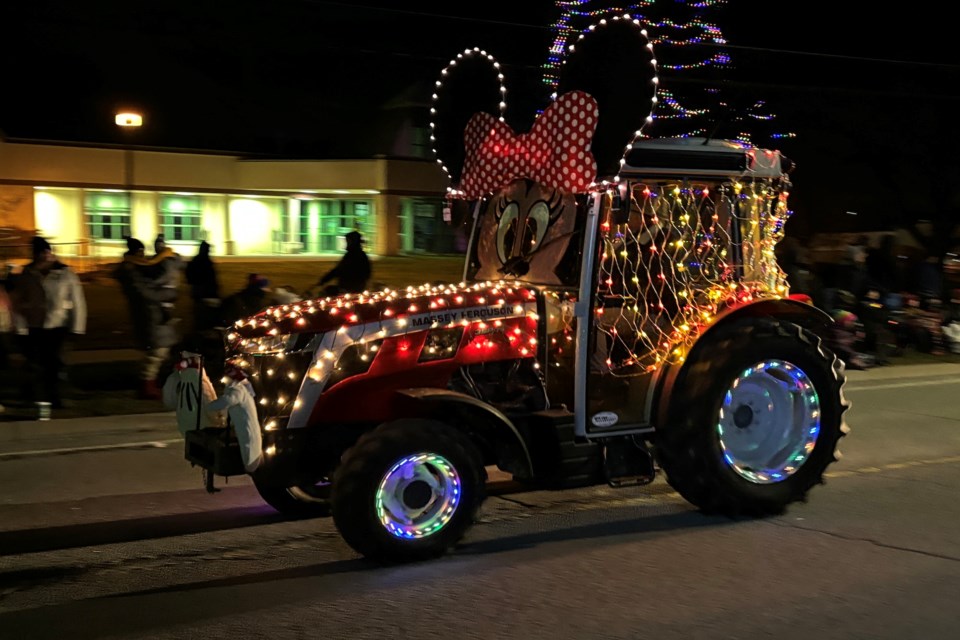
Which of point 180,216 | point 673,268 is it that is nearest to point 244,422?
point 673,268

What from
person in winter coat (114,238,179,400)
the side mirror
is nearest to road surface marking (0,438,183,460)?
person in winter coat (114,238,179,400)

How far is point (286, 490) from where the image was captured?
7117mm

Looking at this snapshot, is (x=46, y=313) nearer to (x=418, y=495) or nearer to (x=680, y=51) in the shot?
(x=418, y=495)

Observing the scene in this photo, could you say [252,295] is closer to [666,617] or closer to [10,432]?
[10,432]

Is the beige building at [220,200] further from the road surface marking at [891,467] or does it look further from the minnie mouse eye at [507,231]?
the minnie mouse eye at [507,231]

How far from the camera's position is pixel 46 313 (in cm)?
1101

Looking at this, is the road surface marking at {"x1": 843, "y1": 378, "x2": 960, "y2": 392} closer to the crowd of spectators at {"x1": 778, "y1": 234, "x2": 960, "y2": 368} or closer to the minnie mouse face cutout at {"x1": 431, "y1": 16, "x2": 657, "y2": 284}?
the crowd of spectators at {"x1": 778, "y1": 234, "x2": 960, "y2": 368}

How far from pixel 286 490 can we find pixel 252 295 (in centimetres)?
470

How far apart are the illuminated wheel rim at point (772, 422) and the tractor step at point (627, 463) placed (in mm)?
705

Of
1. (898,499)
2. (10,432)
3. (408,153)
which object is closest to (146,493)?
(10,432)

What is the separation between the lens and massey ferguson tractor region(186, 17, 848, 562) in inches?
237

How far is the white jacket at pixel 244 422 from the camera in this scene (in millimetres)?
5891

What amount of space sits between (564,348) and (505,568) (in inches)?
58.5

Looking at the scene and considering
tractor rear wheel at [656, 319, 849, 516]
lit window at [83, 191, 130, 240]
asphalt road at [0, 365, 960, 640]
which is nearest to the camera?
asphalt road at [0, 365, 960, 640]
